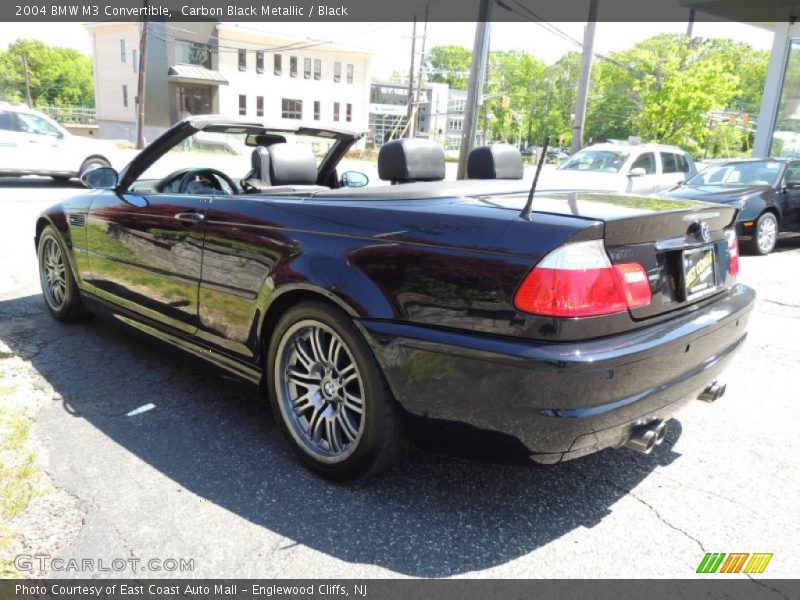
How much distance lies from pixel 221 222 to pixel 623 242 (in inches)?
74.1

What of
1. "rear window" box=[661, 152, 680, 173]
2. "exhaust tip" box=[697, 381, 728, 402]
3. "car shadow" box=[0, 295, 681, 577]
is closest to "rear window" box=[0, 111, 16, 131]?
"car shadow" box=[0, 295, 681, 577]

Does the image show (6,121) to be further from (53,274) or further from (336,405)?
(336,405)

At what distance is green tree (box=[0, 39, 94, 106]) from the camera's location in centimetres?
→ 9006

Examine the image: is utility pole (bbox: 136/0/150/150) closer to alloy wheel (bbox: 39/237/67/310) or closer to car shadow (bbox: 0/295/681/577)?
alloy wheel (bbox: 39/237/67/310)

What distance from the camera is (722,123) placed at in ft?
168

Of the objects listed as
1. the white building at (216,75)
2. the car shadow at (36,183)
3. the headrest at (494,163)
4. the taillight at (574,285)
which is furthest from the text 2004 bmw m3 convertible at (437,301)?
the white building at (216,75)

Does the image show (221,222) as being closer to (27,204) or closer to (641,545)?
(641,545)

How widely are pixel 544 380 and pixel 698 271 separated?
1.06 m

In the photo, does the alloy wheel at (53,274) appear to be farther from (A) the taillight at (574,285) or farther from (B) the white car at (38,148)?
(B) the white car at (38,148)

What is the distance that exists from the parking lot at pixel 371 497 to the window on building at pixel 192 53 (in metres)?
46.5

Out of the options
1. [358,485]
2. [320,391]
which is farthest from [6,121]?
[358,485]

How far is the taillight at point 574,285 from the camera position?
2076 millimetres

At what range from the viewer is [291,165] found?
3.46m

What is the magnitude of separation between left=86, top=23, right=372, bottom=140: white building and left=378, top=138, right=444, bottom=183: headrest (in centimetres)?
4112
